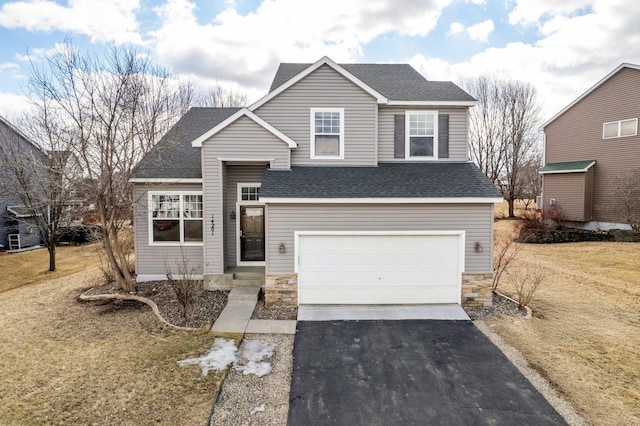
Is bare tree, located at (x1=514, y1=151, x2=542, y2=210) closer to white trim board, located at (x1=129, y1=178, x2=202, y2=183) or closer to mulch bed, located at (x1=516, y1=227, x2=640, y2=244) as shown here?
mulch bed, located at (x1=516, y1=227, x2=640, y2=244)

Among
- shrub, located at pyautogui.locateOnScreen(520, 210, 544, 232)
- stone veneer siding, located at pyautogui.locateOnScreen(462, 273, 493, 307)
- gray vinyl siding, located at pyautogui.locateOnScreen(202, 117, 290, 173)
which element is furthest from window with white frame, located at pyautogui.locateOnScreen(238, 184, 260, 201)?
shrub, located at pyautogui.locateOnScreen(520, 210, 544, 232)

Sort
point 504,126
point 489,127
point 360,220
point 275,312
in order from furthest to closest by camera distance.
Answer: point 489,127 < point 504,126 < point 360,220 < point 275,312

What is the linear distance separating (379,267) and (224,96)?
27.7 metres

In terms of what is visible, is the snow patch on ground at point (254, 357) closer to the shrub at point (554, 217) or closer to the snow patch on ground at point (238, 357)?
the snow patch on ground at point (238, 357)

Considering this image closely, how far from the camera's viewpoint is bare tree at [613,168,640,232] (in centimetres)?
1703

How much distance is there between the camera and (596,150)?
1928 centimetres

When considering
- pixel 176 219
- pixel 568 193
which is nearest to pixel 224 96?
pixel 176 219

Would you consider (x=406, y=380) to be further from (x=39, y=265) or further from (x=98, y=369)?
(x=39, y=265)

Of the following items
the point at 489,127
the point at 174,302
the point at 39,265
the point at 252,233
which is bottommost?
the point at 39,265

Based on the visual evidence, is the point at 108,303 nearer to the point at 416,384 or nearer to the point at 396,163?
the point at 416,384

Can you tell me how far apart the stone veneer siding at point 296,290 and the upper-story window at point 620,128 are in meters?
16.1

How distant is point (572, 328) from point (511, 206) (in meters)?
26.1

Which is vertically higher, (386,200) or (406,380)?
(386,200)

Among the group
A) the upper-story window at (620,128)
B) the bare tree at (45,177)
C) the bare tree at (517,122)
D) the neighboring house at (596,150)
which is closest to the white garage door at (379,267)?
the bare tree at (45,177)
